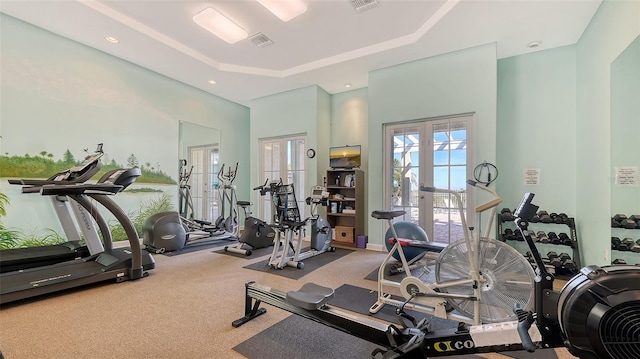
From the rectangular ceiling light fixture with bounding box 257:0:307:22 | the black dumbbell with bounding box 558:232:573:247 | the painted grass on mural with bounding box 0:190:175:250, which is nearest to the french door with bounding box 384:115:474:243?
the black dumbbell with bounding box 558:232:573:247

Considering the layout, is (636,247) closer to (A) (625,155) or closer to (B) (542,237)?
(A) (625,155)

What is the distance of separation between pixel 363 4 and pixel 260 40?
177cm

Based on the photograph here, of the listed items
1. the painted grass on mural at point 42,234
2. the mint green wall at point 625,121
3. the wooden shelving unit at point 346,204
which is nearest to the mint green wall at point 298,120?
the wooden shelving unit at point 346,204

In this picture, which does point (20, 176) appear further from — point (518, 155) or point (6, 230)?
point (518, 155)

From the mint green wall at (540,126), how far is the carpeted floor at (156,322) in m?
3.18

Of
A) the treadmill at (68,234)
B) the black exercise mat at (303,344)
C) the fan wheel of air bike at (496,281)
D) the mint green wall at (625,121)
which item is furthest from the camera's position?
the treadmill at (68,234)

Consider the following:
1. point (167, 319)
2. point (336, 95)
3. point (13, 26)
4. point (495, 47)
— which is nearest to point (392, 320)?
point (167, 319)

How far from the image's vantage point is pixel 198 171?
616 cm

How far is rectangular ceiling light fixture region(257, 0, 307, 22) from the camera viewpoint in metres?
3.31

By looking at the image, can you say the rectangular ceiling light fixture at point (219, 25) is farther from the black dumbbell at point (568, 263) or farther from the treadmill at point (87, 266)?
the black dumbbell at point (568, 263)

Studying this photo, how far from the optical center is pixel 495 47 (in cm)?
400

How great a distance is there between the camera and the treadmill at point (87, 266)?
2.53m

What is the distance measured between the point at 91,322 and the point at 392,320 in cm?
262

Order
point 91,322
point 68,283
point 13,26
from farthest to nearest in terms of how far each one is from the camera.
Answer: point 13,26
point 68,283
point 91,322
